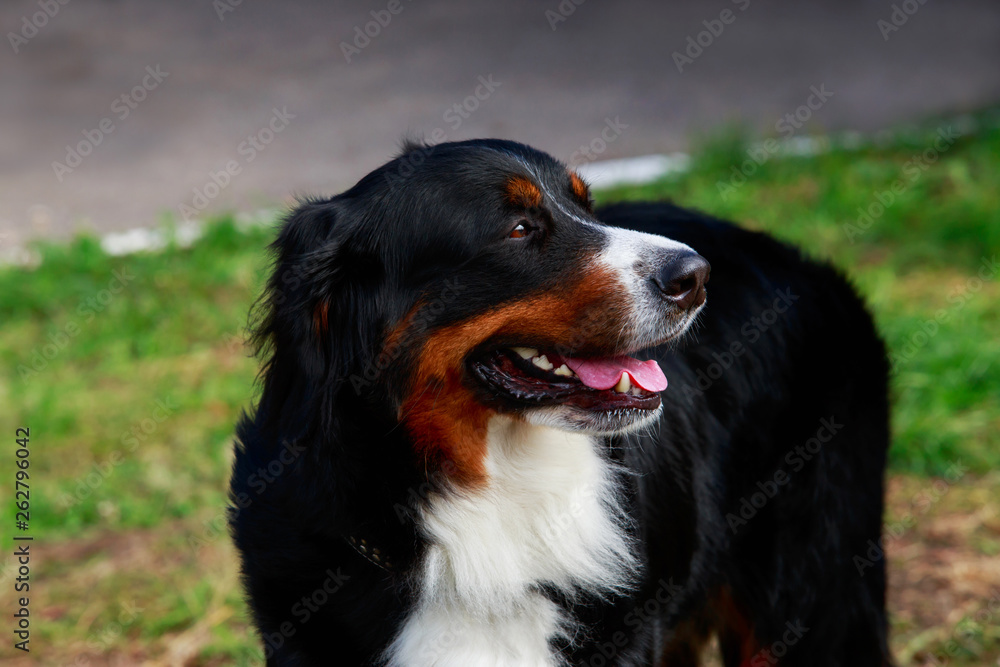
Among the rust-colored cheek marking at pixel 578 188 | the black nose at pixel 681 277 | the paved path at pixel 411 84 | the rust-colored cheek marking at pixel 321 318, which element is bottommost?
the paved path at pixel 411 84

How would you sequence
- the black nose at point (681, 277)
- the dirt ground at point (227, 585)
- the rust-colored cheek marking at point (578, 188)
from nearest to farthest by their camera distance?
1. the black nose at point (681, 277)
2. the rust-colored cheek marking at point (578, 188)
3. the dirt ground at point (227, 585)

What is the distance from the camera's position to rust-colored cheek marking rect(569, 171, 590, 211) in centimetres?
274

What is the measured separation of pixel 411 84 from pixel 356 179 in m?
1.15

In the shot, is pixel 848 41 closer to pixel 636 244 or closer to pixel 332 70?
pixel 332 70

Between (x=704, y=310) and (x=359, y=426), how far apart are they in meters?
1.24

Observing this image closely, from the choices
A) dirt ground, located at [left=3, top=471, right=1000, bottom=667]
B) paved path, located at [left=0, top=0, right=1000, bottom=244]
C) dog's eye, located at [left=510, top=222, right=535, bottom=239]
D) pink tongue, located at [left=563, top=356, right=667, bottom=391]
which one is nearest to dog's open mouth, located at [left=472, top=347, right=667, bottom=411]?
pink tongue, located at [left=563, top=356, right=667, bottom=391]

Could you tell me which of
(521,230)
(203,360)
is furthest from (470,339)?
(203,360)

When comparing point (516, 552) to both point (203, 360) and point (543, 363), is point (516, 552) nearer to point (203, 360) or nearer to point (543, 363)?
point (543, 363)

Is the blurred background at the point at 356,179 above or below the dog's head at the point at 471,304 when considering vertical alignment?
below

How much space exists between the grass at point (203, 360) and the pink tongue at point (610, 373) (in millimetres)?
1112

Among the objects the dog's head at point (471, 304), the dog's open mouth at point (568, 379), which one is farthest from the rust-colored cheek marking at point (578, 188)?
the dog's open mouth at point (568, 379)

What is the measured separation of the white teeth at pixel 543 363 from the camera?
8.24 ft

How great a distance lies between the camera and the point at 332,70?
8086 millimetres

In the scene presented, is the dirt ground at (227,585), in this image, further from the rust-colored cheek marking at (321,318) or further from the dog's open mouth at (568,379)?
the rust-colored cheek marking at (321,318)
